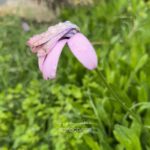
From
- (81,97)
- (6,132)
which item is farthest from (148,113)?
(6,132)

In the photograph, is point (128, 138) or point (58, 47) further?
point (128, 138)

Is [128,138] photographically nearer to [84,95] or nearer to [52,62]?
[52,62]

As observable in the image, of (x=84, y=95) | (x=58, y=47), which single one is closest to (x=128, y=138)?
(x=58, y=47)

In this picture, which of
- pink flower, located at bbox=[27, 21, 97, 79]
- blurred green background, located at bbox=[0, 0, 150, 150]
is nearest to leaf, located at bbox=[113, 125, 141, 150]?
blurred green background, located at bbox=[0, 0, 150, 150]

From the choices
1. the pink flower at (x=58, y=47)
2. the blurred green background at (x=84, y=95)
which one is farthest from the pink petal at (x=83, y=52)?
the blurred green background at (x=84, y=95)

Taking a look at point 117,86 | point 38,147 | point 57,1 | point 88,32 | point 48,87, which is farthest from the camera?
point 57,1

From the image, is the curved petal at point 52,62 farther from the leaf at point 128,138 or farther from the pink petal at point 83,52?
the leaf at point 128,138

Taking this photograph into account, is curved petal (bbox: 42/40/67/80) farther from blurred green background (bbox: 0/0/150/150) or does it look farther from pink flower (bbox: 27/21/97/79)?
blurred green background (bbox: 0/0/150/150)

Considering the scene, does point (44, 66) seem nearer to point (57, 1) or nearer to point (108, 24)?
point (108, 24)
